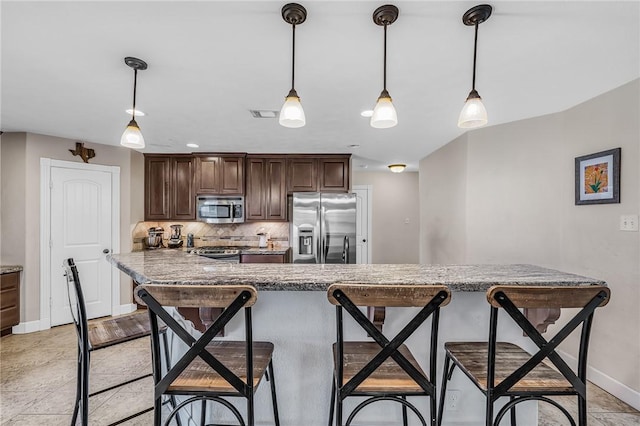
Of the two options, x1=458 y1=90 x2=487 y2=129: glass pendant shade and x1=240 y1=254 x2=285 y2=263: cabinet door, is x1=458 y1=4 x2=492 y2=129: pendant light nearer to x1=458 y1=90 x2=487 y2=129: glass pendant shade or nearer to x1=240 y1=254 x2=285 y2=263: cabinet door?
x1=458 y1=90 x2=487 y2=129: glass pendant shade

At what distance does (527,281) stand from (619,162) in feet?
5.87

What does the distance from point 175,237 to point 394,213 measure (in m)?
4.34

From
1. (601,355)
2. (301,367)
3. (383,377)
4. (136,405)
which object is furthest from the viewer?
(601,355)

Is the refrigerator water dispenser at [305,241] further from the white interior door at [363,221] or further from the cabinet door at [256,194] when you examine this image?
the white interior door at [363,221]

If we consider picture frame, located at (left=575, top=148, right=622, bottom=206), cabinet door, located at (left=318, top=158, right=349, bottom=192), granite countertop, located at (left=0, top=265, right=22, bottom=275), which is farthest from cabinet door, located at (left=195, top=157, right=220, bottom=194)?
picture frame, located at (left=575, top=148, right=622, bottom=206)

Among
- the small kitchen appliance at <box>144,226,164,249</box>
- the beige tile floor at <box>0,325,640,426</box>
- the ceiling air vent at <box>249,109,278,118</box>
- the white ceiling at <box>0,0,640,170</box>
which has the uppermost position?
the white ceiling at <box>0,0,640,170</box>

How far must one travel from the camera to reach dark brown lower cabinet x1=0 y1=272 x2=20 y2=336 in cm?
343

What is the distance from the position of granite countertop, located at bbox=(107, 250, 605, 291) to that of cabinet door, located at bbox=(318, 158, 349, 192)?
9.72ft

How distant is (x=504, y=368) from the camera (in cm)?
134

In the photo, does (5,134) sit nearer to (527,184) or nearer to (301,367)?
(301,367)

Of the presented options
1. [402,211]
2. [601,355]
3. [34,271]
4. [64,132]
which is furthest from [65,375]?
[402,211]

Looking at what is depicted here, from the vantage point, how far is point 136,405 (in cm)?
225

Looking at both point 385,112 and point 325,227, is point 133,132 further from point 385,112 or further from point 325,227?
point 325,227

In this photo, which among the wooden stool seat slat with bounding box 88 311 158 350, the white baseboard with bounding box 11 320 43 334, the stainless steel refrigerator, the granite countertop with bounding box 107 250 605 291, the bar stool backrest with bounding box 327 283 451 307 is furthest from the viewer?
the stainless steel refrigerator
